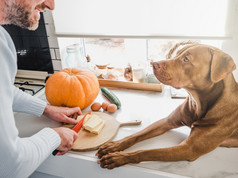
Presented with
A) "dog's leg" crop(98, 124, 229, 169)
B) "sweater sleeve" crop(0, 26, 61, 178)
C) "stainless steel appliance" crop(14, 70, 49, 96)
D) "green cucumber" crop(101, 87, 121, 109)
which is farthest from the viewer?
"stainless steel appliance" crop(14, 70, 49, 96)

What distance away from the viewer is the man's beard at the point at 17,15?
0.79m

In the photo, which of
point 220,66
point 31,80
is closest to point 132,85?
point 220,66

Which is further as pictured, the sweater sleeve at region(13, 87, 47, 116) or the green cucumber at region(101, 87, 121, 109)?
the green cucumber at region(101, 87, 121, 109)

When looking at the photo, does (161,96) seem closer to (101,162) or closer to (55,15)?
(101,162)

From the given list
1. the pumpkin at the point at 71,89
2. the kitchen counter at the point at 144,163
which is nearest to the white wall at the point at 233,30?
the kitchen counter at the point at 144,163

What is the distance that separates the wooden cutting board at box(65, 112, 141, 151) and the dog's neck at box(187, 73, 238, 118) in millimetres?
291

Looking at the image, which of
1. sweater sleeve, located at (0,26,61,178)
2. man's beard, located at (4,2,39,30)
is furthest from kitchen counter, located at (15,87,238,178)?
man's beard, located at (4,2,39,30)

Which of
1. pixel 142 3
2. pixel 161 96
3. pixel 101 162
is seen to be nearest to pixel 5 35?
pixel 101 162

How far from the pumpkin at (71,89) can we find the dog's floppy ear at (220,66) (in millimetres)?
613

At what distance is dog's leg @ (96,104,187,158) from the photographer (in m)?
0.89

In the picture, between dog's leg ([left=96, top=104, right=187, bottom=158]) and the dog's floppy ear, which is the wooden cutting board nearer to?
dog's leg ([left=96, top=104, right=187, bottom=158])

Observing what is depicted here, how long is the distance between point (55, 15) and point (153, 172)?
3.62ft

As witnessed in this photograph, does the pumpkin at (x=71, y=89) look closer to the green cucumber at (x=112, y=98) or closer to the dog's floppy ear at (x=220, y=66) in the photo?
the green cucumber at (x=112, y=98)

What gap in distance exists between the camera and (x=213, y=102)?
811 mm
